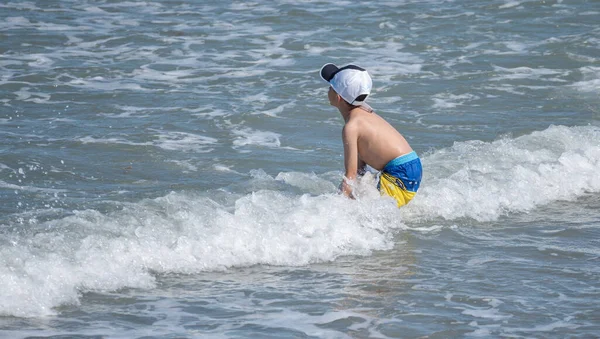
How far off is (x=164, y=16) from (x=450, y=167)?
9.50 metres

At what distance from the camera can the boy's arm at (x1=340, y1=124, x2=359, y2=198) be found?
6355mm

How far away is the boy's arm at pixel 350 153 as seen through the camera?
636 cm

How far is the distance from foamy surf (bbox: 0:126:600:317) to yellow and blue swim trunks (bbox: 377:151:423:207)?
0.08 m

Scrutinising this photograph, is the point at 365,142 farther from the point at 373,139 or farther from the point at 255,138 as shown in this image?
the point at 255,138

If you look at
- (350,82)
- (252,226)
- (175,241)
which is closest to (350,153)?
(350,82)

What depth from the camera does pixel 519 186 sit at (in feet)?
24.9

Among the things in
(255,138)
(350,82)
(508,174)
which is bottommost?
(508,174)

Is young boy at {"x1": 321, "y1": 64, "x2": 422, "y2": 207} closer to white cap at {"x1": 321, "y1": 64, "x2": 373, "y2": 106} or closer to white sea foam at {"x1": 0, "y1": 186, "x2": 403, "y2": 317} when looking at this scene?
white cap at {"x1": 321, "y1": 64, "x2": 373, "y2": 106}

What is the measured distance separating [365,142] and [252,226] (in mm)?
1004

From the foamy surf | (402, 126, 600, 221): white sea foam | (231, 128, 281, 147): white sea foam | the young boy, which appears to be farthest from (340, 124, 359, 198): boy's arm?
(231, 128, 281, 147): white sea foam

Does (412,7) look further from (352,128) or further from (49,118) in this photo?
(352,128)

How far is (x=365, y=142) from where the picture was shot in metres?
6.48

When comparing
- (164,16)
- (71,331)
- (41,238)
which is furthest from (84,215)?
(164,16)

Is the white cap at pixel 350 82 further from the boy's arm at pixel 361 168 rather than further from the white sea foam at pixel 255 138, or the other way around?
the white sea foam at pixel 255 138
